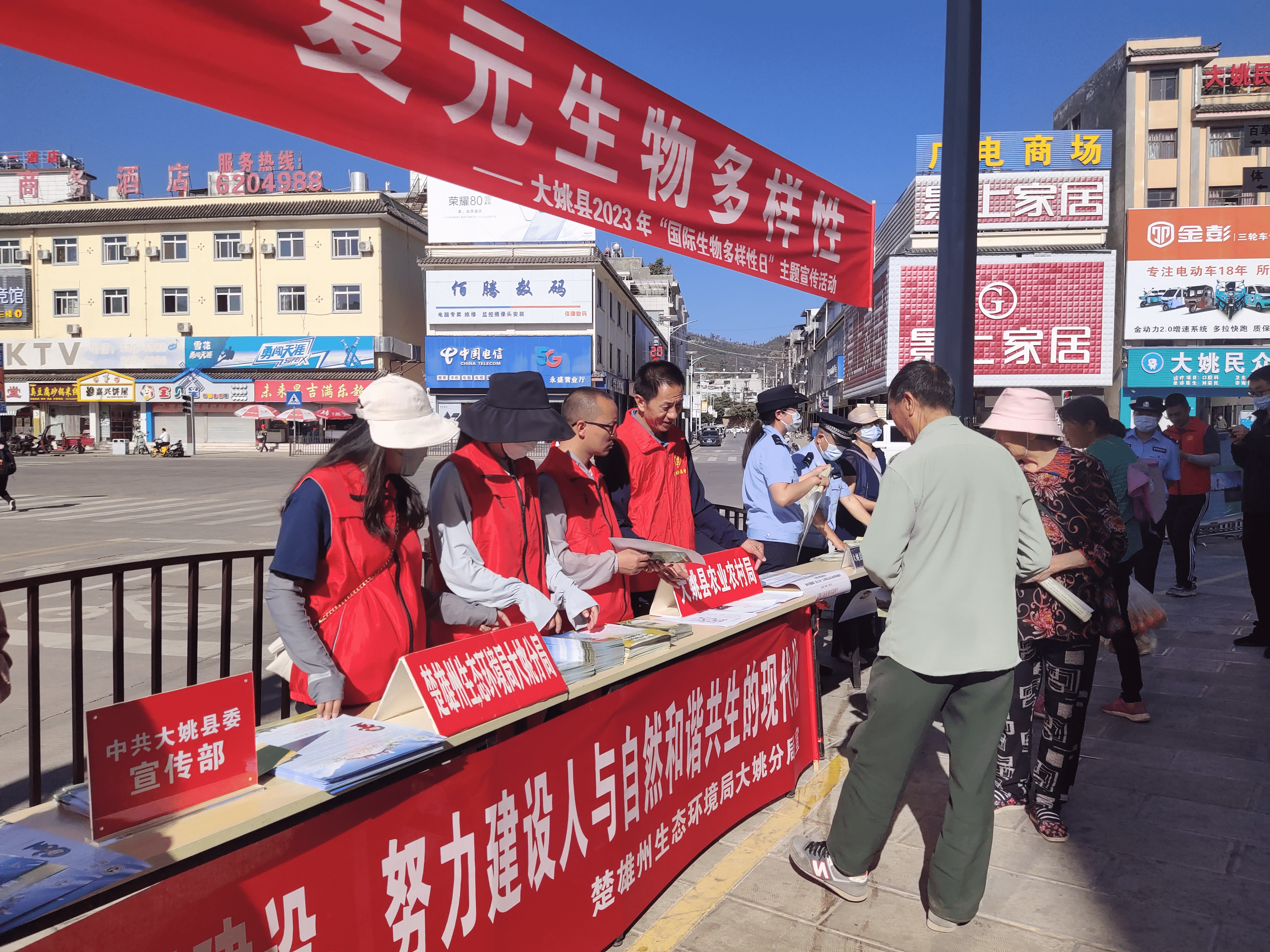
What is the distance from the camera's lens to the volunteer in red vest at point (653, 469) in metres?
4.07

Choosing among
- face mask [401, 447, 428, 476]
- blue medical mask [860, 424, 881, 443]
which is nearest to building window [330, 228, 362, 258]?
blue medical mask [860, 424, 881, 443]

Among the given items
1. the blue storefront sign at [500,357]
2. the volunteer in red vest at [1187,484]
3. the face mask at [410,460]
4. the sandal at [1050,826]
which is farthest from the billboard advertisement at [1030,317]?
the face mask at [410,460]

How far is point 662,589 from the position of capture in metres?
3.41

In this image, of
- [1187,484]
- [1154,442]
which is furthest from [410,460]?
[1187,484]

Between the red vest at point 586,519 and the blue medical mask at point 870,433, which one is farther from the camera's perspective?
the blue medical mask at point 870,433

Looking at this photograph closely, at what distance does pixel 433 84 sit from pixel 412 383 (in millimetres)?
764

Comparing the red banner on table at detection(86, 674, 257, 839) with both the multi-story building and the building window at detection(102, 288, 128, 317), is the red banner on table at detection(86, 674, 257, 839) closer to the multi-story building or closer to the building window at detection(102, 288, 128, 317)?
the multi-story building

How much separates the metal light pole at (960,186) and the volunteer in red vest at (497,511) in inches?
74.8

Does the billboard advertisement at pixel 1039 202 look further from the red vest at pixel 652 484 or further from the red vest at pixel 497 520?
the red vest at pixel 497 520

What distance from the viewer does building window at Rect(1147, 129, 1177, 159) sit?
3175cm

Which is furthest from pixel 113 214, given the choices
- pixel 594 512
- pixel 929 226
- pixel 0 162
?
pixel 594 512

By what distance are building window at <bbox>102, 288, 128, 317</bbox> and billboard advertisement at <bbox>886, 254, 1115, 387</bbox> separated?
34272 millimetres

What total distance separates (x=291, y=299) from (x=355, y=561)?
4091 centimetres

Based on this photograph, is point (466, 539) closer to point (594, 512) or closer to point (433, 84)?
point (594, 512)
